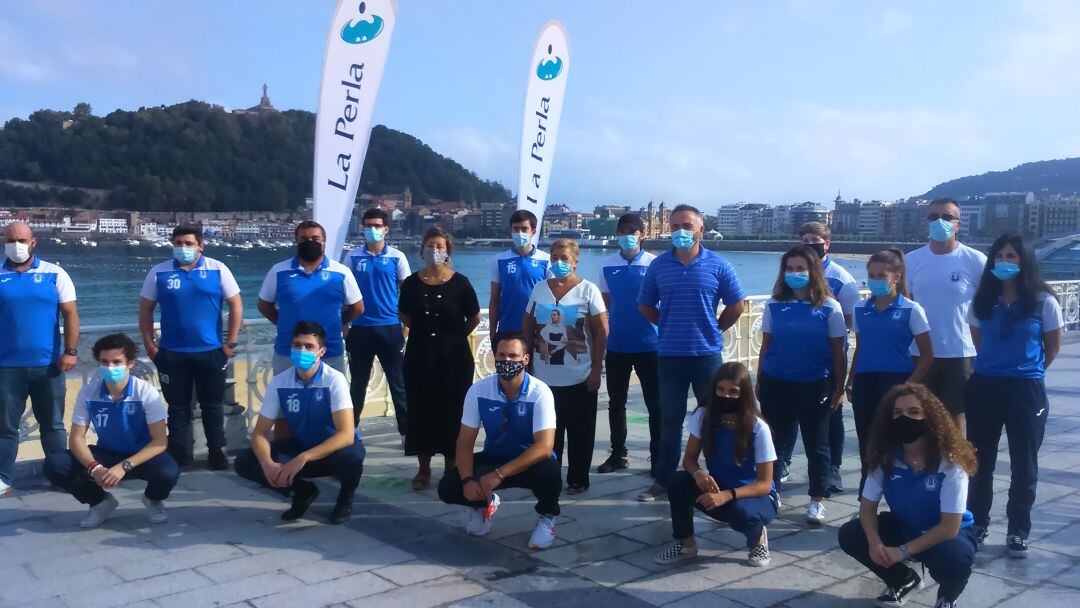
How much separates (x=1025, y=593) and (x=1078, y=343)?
10.4 meters

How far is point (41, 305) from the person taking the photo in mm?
4855

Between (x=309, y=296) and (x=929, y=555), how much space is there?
11.8ft

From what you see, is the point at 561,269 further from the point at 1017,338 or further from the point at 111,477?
the point at 111,477

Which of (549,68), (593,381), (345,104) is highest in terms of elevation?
(549,68)

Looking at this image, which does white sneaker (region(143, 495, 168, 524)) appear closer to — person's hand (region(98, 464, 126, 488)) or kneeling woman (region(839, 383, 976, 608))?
person's hand (region(98, 464, 126, 488))

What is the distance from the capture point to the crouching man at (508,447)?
4.08 m

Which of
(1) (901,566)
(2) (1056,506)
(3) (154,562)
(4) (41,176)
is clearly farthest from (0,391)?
(4) (41,176)

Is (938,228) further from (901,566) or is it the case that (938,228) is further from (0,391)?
(0,391)

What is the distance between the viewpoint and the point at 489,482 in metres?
3.98

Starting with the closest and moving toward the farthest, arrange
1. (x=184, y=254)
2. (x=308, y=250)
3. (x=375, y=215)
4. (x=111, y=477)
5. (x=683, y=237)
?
1. (x=111, y=477)
2. (x=683, y=237)
3. (x=184, y=254)
4. (x=308, y=250)
5. (x=375, y=215)

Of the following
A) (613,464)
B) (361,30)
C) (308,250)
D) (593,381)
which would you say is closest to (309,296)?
(308,250)

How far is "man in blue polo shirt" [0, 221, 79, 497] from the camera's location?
15.7 feet

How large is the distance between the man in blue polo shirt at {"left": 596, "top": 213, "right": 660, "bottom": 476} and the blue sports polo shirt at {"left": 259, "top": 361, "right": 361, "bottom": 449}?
1.80 metres

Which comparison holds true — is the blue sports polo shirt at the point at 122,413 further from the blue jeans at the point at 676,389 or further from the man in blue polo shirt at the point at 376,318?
the blue jeans at the point at 676,389
